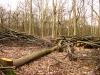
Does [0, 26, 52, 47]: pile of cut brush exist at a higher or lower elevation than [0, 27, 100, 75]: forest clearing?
higher

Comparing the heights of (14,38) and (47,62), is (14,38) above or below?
above

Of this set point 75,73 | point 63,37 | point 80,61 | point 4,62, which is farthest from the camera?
point 63,37

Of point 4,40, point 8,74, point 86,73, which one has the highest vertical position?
point 4,40

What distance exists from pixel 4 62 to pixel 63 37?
839 cm

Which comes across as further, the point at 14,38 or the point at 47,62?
the point at 14,38

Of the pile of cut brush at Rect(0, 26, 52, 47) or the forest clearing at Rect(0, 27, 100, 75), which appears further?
the pile of cut brush at Rect(0, 26, 52, 47)

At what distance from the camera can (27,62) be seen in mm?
4977

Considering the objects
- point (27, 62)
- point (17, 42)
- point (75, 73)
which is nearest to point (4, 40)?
point (17, 42)

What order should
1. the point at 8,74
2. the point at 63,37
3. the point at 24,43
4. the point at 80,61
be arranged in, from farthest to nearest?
the point at 63,37, the point at 24,43, the point at 80,61, the point at 8,74

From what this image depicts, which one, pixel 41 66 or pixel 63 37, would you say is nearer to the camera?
pixel 41 66

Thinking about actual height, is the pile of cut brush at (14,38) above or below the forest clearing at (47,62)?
above

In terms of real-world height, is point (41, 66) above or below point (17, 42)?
below

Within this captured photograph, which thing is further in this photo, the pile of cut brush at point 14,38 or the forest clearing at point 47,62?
the pile of cut brush at point 14,38

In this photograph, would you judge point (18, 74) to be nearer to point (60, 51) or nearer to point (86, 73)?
point (86, 73)
